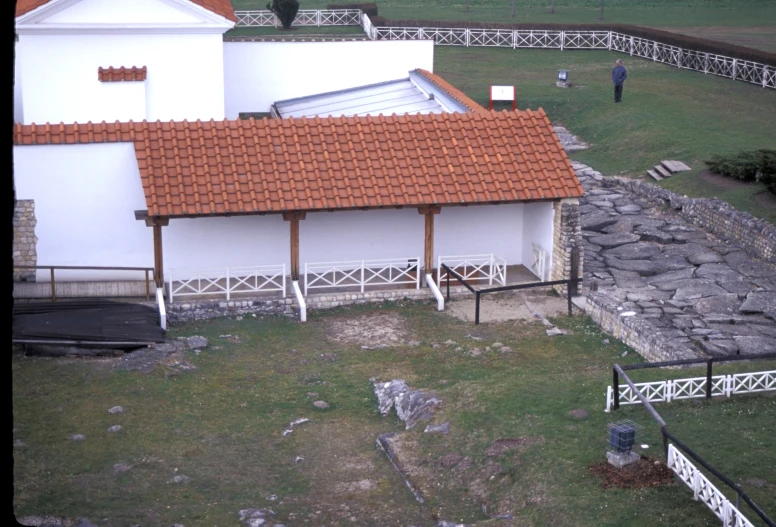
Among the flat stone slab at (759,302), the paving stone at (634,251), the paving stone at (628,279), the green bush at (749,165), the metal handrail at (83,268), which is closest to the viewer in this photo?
the flat stone slab at (759,302)

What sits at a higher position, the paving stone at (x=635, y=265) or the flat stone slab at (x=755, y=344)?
the paving stone at (x=635, y=265)

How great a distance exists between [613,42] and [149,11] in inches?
1029

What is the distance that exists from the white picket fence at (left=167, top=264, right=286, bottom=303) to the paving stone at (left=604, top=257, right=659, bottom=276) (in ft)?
23.2

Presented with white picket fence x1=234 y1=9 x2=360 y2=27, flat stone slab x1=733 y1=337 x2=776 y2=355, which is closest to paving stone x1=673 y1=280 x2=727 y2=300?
flat stone slab x1=733 y1=337 x2=776 y2=355

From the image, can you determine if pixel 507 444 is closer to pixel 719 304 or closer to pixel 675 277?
pixel 719 304

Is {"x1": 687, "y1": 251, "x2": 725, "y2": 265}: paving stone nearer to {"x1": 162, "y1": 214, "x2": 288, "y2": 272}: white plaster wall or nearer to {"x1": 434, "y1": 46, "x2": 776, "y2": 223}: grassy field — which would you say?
{"x1": 434, "y1": 46, "x2": 776, "y2": 223}: grassy field

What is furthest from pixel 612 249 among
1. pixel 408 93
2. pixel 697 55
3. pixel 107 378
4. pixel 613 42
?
pixel 613 42

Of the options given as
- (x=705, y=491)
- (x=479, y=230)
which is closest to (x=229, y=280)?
(x=479, y=230)

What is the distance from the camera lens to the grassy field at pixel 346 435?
1029cm

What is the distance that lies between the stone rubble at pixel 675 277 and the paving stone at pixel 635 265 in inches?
0.8

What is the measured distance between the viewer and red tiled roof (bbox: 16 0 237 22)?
2289cm

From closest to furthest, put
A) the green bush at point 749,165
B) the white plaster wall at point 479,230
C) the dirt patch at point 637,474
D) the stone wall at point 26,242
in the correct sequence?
the dirt patch at point 637,474, the stone wall at point 26,242, the white plaster wall at point 479,230, the green bush at point 749,165

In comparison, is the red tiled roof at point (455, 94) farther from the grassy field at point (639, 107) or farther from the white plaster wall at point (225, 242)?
the white plaster wall at point (225, 242)

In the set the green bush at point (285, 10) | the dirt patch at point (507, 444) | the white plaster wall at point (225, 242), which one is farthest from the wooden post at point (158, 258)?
the green bush at point (285, 10)
